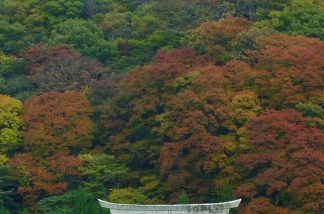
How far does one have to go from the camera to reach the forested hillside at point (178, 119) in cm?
3117

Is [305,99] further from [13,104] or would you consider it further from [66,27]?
[66,27]

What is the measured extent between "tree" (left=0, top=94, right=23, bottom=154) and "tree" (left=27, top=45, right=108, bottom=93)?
224cm

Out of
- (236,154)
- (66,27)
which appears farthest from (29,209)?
(66,27)

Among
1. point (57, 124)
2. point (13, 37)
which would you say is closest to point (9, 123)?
point (57, 124)

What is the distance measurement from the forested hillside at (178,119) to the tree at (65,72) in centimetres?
5

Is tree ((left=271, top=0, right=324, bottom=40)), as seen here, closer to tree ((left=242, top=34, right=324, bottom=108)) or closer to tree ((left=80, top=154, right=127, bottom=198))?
tree ((left=242, top=34, right=324, bottom=108))

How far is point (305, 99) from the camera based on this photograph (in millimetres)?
33000

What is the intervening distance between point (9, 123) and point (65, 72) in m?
4.39

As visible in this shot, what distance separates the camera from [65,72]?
129ft

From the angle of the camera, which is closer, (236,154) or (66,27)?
(236,154)

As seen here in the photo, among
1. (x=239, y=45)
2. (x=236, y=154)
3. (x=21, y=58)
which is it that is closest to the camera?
(x=236, y=154)

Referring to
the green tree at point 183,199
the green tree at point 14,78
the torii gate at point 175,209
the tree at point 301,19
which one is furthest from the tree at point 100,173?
the torii gate at point 175,209

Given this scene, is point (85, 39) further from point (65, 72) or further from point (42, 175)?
point (42, 175)

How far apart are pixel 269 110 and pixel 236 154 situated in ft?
6.16
